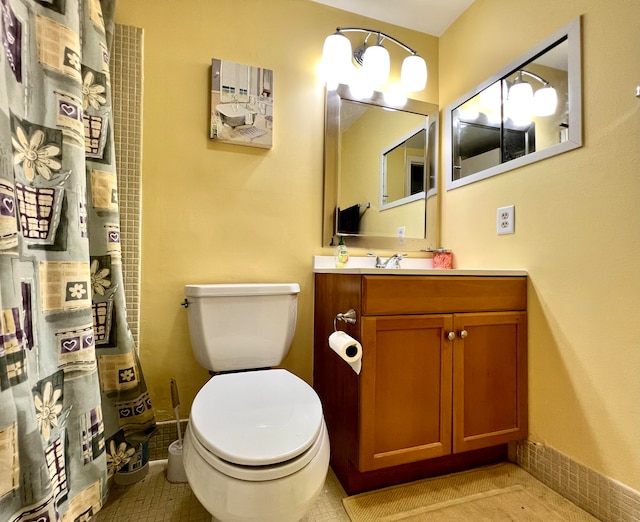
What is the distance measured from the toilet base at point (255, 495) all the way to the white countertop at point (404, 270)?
60 centimetres

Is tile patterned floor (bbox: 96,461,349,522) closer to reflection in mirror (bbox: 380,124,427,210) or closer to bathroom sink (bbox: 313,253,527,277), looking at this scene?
bathroom sink (bbox: 313,253,527,277)

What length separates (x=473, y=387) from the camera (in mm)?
1210

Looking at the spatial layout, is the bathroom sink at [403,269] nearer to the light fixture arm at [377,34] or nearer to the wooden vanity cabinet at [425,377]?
the wooden vanity cabinet at [425,377]

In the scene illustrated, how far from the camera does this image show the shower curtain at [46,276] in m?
0.67

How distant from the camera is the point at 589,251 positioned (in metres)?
1.07

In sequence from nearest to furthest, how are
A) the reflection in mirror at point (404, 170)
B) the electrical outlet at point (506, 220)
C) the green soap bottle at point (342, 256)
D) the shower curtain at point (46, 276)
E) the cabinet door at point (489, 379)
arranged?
the shower curtain at point (46, 276), the cabinet door at point (489, 379), the electrical outlet at point (506, 220), the green soap bottle at point (342, 256), the reflection in mirror at point (404, 170)

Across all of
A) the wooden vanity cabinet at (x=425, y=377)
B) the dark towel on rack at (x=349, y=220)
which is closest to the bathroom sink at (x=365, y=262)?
the dark towel on rack at (x=349, y=220)

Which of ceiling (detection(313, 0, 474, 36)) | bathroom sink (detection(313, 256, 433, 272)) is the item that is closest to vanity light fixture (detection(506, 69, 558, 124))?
ceiling (detection(313, 0, 474, 36))

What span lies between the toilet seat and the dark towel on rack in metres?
0.80

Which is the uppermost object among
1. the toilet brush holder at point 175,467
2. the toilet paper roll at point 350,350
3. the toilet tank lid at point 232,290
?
the toilet tank lid at point 232,290

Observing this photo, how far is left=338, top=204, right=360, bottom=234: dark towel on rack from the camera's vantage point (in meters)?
1.60

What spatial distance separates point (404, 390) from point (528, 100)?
50.0 inches

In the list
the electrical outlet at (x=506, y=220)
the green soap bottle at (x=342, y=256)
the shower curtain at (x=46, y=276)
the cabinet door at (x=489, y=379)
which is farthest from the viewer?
the green soap bottle at (x=342, y=256)

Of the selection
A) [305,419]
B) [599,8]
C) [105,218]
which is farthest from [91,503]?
[599,8]
